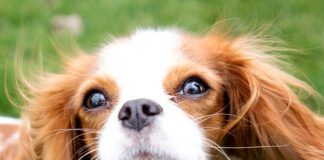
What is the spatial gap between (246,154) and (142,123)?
1.74 ft

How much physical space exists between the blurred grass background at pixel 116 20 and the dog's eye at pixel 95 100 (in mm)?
1717

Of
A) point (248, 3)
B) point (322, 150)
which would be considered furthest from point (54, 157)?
point (248, 3)

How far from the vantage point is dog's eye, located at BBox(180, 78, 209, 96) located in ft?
8.03

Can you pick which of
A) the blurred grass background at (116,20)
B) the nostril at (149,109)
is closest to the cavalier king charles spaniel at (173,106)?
the nostril at (149,109)

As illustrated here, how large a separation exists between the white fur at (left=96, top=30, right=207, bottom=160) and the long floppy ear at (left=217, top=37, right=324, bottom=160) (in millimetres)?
204

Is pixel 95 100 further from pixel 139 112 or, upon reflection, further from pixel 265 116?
pixel 265 116

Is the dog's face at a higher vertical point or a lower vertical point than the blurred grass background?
lower

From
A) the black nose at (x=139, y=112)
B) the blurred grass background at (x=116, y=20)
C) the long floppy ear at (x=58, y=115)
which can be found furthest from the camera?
the blurred grass background at (x=116, y=20)

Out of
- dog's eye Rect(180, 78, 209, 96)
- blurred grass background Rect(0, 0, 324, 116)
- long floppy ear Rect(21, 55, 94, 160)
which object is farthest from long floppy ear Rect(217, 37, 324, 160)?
blurred grass background Rect(0, 0, 324, 116)

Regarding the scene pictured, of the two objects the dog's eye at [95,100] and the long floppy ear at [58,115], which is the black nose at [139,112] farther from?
the long floppy ear at [58,115]

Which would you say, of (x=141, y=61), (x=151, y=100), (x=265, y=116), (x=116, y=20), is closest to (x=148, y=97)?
(x=151, y=100)

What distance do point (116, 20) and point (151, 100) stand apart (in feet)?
8.55

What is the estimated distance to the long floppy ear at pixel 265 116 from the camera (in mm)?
2553

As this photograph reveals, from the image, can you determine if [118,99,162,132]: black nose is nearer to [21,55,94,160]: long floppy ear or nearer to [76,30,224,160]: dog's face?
[76,30,224,160]: dog's face
